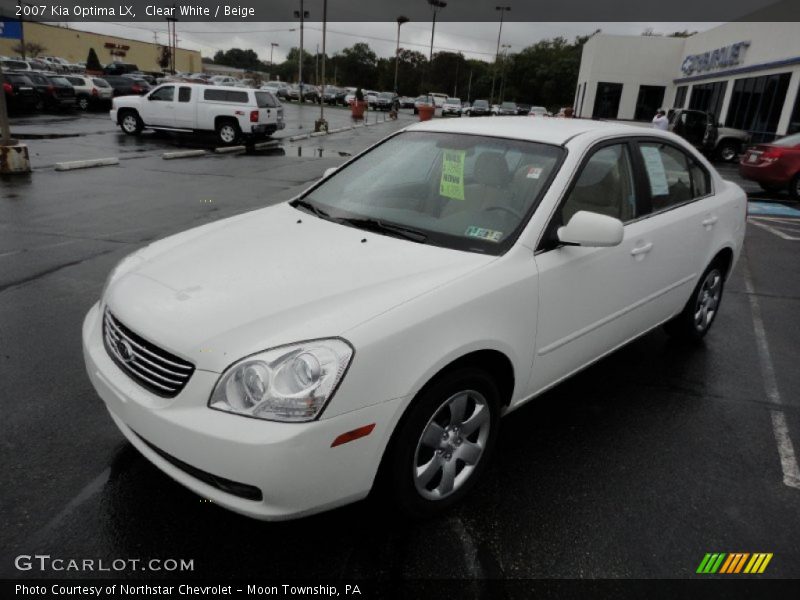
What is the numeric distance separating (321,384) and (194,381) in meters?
0.48

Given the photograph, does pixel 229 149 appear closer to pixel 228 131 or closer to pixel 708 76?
pixel 228 131

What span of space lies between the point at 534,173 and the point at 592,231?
0.54 meters

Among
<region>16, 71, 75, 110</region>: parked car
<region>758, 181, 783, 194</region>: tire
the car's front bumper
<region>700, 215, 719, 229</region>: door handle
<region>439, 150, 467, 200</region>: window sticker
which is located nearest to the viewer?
the car's front bumper

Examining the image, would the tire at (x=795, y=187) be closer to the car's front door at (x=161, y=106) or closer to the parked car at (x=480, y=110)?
the car's front door at (x=161, y=106)

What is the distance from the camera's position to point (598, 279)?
10.3 ft

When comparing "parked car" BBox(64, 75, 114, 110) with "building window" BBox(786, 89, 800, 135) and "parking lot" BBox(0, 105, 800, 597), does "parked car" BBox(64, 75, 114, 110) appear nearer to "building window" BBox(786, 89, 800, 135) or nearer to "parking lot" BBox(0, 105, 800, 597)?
"parking lot" BBox(0, 105, 800, 597)

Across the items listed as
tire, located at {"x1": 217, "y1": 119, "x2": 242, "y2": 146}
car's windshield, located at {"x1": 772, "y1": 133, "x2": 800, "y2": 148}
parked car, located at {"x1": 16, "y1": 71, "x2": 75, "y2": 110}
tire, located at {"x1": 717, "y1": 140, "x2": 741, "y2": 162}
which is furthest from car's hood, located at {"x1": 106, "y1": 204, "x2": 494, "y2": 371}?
parked car, located at {"x1": 16, "y1": 71, "x2": 75, "y2": 110}

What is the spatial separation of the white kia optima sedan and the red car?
11.3m

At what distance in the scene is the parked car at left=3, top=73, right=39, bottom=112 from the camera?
24.3m

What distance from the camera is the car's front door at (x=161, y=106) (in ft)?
63.8

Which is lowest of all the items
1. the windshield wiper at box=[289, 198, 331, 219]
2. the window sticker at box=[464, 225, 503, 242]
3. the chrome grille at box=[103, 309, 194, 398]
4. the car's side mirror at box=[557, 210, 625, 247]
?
the chrome grille at box=[103, 309, 194, 398]

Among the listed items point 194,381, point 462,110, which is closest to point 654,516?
point 194,381

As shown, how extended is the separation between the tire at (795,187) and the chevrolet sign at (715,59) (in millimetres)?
17411

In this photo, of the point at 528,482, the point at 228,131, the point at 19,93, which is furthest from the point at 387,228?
the point at 19,93
